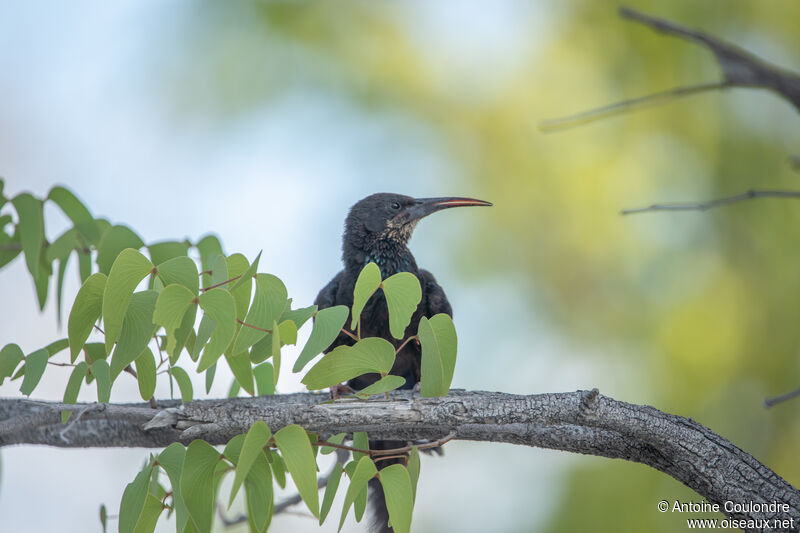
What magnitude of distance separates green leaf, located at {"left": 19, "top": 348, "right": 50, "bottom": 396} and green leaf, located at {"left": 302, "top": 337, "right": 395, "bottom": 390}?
30.3 inches

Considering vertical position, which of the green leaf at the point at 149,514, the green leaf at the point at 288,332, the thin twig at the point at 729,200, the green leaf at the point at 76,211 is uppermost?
the thin twig at the point at 729,200

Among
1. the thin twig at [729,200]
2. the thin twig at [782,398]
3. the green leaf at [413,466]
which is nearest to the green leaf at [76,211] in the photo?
the green leaf at [413,466]

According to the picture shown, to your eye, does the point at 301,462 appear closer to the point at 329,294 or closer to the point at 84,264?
the point at 84,264

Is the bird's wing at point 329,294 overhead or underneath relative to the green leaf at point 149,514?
overhead

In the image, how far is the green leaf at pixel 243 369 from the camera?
243 centimetres

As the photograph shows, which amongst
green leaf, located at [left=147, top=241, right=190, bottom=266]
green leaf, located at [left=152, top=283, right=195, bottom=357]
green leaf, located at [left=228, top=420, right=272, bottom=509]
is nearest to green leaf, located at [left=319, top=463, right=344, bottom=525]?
green leaf, located at [left=228, top=420, right=272, bottom=509]

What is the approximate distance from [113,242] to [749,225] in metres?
6.36

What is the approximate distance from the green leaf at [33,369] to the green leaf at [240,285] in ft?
1.89

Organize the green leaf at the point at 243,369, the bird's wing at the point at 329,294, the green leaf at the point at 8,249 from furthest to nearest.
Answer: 1. the bird's wing at the point at 329,294
2. the green leaf at the point at 8,249
3. the green leaf at the point at 243,369

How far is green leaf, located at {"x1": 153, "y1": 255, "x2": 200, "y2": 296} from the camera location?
2.00 metres

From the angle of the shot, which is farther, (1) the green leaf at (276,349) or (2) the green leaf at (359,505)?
(2) the green leaf at (359,505)

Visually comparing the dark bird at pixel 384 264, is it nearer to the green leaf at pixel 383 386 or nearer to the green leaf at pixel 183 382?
the green leaf at pixel 183 382

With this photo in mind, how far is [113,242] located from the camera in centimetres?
270

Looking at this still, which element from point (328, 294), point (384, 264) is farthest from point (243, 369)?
point (384, 264)
